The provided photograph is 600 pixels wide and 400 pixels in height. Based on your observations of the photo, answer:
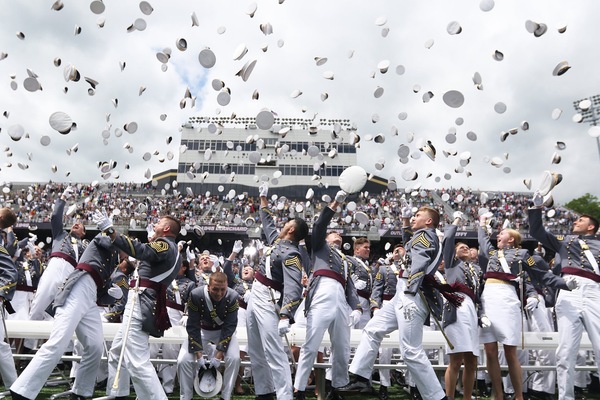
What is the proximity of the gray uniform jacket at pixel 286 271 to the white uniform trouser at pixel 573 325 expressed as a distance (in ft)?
10.4

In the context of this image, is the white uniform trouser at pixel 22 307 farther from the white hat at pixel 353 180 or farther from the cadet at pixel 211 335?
the white hat at pixel 353 180

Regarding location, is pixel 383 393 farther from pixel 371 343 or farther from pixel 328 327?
pixel 328 327

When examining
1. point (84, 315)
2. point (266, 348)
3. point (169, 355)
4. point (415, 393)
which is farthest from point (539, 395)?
point (84, 315)

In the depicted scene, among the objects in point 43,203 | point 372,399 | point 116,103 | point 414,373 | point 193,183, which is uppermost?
point 193,183

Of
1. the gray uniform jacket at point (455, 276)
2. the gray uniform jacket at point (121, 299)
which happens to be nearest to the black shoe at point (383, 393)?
the gray uniform jacket at point (455, 276)

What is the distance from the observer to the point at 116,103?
1255cm

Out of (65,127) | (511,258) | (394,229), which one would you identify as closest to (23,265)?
(65,127)

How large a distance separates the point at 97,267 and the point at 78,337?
79 cm

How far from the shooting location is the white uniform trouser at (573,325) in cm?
553

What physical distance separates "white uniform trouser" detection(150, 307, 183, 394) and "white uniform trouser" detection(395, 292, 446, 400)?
362 cm

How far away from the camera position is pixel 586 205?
67125 millimetres

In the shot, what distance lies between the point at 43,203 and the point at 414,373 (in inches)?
1696

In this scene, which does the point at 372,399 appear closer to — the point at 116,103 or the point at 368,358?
the point at 368,358

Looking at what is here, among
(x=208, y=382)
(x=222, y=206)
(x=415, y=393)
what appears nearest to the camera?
(x=208, y=382)
